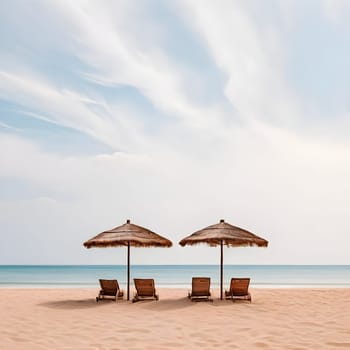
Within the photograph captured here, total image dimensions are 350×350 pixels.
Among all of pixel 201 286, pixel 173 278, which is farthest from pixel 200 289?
pixel 173 278

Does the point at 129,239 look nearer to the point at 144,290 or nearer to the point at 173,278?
the point at 144,290

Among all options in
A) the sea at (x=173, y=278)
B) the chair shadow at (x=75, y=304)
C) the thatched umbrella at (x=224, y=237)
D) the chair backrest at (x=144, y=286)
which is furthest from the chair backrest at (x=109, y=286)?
the sea at (x=173, y=278)

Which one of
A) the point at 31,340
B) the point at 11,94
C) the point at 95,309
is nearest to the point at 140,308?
the point at 95,309

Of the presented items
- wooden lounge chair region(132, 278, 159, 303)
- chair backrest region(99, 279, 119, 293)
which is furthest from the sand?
chair backrest region(99, 279, 119, 293)

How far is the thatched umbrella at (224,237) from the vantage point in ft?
40.2

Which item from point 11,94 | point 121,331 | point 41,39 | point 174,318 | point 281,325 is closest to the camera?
point 121,331

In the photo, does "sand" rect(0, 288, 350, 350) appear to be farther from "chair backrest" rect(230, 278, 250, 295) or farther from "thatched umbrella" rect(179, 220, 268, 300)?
"thatched umbrella" rect(179, 220, 268, 300)

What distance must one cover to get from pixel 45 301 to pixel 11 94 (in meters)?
7.78

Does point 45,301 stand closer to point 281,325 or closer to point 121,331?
point 121,331

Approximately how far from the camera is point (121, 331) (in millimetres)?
8117

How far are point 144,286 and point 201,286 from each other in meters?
1.29

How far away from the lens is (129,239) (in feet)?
40.1

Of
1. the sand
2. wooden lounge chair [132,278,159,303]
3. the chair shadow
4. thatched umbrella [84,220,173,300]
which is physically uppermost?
thatched umbrella [84,220,173,300]

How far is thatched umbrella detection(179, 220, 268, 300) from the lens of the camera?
12.3 m
